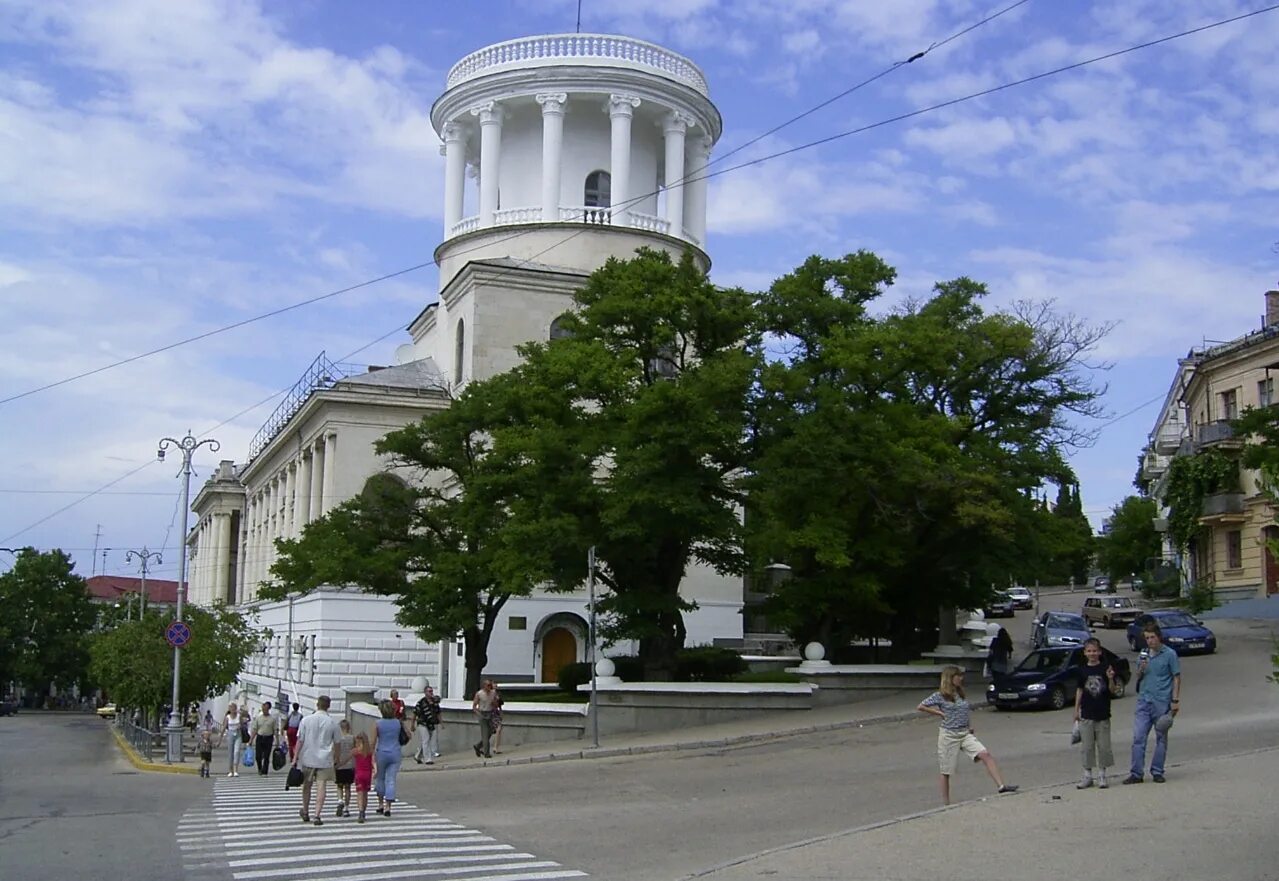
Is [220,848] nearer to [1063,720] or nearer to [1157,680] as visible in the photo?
[1157,680]

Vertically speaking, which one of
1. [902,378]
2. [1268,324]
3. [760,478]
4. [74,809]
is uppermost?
[1268,324]

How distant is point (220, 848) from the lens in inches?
632

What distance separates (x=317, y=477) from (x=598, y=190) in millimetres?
16879

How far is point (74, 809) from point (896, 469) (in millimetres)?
18739

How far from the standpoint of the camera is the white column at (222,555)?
9875 centimetres

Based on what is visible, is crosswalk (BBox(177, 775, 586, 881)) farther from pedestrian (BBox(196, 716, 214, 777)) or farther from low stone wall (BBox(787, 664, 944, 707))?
low stone wall (BBox(787, 664, 944, 707))

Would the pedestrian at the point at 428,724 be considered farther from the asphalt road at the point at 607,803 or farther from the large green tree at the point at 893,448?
the large green tree at the point at 893,448

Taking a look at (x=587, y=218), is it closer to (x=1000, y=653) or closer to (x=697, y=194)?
(x=697, y=194)

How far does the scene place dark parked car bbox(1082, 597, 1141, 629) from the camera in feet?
197

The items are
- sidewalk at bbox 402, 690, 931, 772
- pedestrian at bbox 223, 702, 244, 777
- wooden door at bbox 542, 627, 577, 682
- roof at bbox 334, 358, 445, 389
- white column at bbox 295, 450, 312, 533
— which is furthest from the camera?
white column at bbox 295, 450, 312, 533

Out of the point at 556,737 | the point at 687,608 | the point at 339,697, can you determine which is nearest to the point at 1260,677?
the point at 687,608

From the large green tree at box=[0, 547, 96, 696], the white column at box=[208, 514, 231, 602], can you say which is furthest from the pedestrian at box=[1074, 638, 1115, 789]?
the large green tree at box=[0, 547, 96, 696]

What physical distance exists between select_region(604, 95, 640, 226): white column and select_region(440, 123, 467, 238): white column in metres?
6.55

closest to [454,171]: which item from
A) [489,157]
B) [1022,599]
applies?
[489,157]
